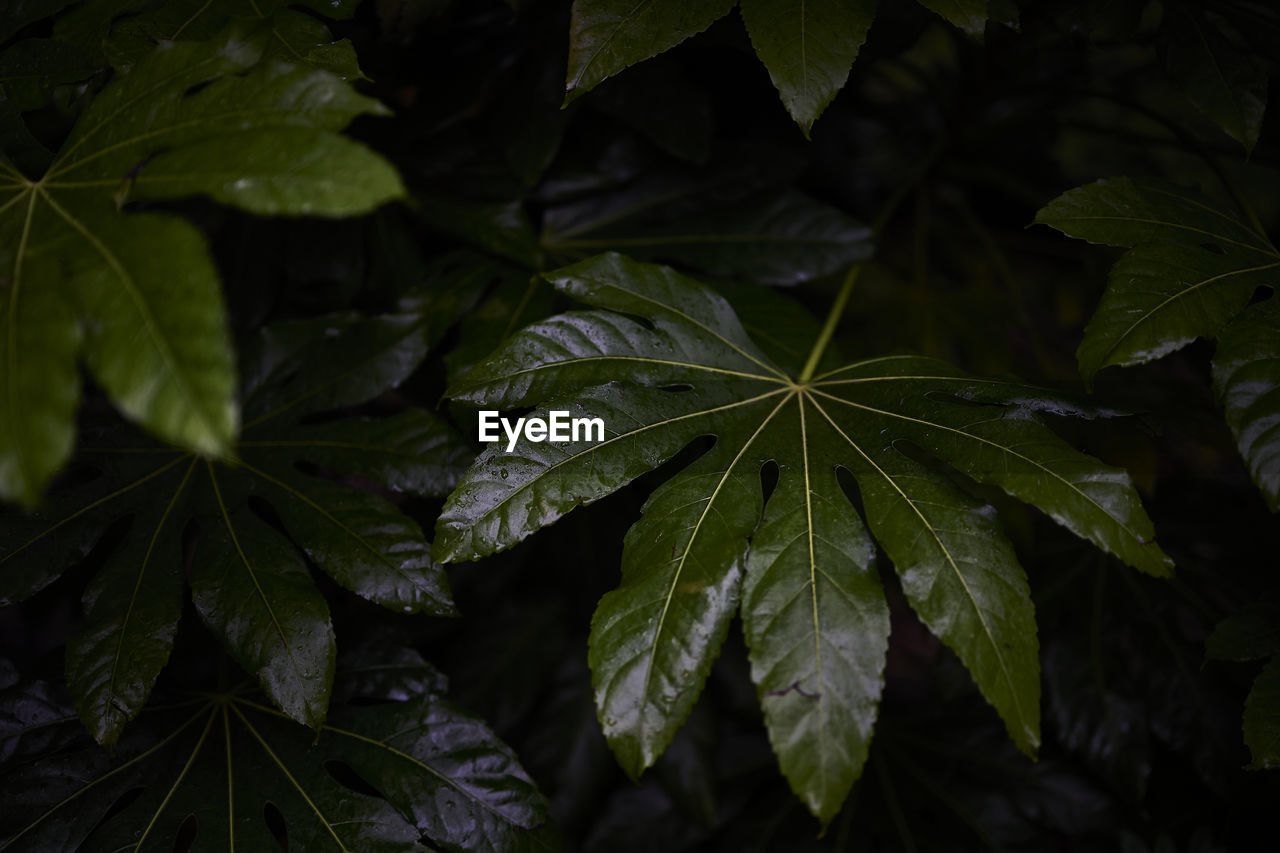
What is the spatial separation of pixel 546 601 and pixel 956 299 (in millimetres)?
988

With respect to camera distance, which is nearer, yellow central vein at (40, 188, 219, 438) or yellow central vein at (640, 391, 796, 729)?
yellow central vein at (40, 188, 219, 438)

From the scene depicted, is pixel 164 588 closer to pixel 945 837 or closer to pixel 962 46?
pixel 945 837

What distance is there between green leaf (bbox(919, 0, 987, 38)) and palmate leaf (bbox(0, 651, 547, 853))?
940 mm

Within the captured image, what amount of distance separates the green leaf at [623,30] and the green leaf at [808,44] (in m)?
0.05

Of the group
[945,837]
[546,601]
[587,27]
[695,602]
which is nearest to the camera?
[695,602]

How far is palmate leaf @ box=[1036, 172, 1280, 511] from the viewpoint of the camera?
649 millimetres

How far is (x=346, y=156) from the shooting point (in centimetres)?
54

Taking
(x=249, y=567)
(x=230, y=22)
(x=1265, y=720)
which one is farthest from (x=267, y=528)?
(x=1265, y=720)

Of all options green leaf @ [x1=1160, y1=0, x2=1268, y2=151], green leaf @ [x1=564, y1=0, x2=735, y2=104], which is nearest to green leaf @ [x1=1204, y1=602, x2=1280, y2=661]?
green leaf @ [x1=1160, y1=0, x2=1268, y2=151]

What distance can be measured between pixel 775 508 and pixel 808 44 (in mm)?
481

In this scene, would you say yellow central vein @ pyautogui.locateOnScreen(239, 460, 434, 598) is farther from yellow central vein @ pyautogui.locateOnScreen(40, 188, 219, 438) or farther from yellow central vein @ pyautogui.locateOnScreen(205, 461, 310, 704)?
yellow central vein @ pyautogui.locateOnScreen(40, 188, 219, 438)

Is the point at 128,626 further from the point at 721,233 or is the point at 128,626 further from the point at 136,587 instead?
the point at 721,233

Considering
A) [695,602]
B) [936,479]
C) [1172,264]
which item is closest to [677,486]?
[695,602]

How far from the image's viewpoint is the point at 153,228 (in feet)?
1.74
